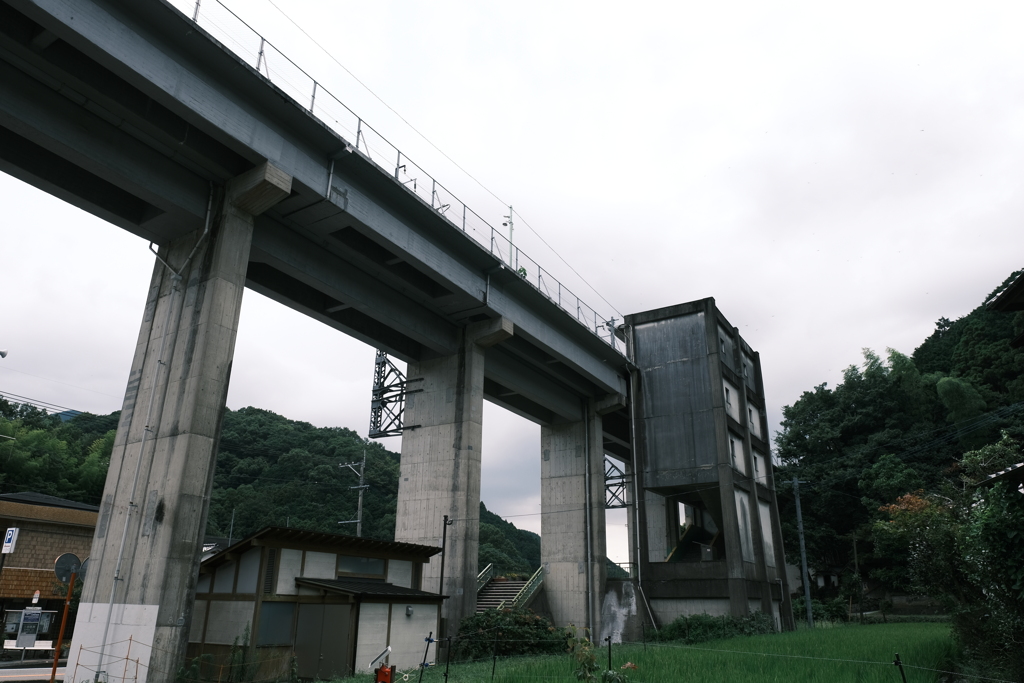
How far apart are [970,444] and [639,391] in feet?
107

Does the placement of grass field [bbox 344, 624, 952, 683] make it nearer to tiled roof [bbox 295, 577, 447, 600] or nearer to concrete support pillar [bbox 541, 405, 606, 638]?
tiled roof [bbox 295, 577, 447, 600]

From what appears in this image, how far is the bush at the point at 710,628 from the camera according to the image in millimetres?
33875

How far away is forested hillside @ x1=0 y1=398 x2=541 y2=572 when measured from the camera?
5669cm

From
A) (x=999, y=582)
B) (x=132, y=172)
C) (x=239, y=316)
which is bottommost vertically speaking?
(x=999, y=582)

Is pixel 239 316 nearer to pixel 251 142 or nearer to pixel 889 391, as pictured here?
pixel 251 142

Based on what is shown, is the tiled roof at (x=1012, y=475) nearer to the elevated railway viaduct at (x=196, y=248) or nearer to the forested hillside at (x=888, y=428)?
the elevated railway viaduct at (x=196, y=248)

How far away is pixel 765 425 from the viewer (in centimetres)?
4841

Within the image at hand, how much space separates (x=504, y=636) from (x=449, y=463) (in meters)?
7.48

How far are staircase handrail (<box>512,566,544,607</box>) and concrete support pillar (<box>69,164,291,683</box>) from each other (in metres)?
20.3

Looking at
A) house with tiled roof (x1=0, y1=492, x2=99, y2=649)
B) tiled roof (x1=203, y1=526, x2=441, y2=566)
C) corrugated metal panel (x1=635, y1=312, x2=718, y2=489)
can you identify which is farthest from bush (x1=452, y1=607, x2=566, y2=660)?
house with tiled roof (x1=0, y1=492, x2=99, y2=649)

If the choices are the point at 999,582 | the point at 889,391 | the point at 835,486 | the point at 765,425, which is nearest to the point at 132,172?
the point at 999,582

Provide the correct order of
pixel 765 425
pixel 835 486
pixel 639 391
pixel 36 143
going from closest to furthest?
pixel 36 143 < pixel 639 391 < pixel 765 425 < pixel 835 486

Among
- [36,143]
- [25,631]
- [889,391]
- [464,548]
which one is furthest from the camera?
[889,391]

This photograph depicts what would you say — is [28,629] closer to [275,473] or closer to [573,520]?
[573,520]
